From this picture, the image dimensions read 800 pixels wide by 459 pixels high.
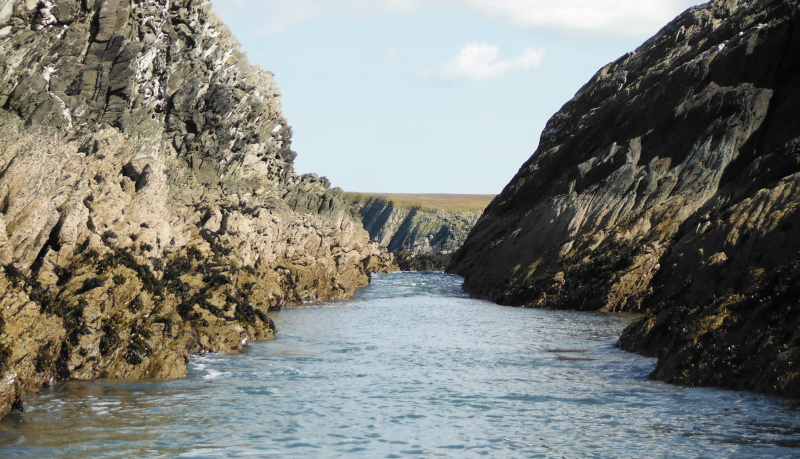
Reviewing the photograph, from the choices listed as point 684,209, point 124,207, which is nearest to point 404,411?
point 124,207

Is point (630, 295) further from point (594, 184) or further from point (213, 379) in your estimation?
point (213, 379)

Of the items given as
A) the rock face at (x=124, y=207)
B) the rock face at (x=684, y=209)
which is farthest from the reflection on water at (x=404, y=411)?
the rock face at (x=684, y=209)

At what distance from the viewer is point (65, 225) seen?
29.8 meters

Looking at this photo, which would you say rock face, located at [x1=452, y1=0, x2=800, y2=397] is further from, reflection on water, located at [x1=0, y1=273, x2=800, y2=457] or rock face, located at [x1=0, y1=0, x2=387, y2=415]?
rock face, located at [x1=0, y1=0, x2=387, y2=415]

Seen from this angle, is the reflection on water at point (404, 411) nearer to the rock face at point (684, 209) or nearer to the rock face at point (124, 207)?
the rock face at point (124, 207)

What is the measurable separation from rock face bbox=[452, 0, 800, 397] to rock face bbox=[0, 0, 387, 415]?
16588 millimetres

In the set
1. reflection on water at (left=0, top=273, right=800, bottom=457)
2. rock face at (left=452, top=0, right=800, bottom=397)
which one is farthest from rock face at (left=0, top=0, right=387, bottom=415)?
rock face at (left=452, top=0, right=800, bottom=397)

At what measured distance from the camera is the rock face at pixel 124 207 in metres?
26.7

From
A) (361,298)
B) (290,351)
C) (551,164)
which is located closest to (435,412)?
(290,351)

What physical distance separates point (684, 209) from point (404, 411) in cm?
4372

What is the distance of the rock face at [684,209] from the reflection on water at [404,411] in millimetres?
1977

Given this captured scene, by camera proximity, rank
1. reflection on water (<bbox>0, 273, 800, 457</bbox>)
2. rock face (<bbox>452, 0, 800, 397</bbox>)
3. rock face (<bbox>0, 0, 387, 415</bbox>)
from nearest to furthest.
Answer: reflection on water (<bbox>0, 273, 800, 457</bbox>)
rock face (<bbox>452, 0, 800, 397</bbox>)
rock face (<bbox>0, 0, 387, 415</bbox>)

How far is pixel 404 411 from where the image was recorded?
23734 mm

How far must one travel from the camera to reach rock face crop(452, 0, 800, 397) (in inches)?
1043
